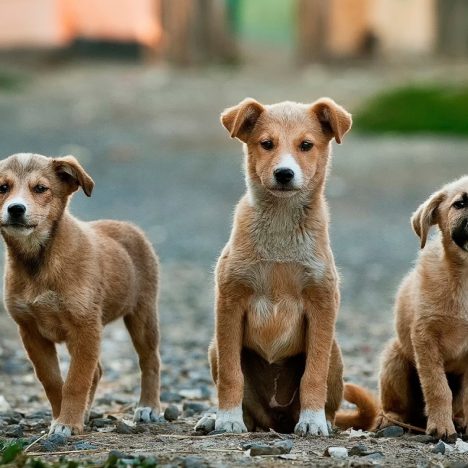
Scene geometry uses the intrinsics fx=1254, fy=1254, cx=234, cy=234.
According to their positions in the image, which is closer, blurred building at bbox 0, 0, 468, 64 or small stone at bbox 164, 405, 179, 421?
small stone at bbox 164, 405, 179, 421

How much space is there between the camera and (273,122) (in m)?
7.14

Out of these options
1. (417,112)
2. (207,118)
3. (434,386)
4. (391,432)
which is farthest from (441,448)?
(207,118)

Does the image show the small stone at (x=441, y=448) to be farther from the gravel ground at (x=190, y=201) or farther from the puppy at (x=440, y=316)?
the puppy at (x=440, y=316)

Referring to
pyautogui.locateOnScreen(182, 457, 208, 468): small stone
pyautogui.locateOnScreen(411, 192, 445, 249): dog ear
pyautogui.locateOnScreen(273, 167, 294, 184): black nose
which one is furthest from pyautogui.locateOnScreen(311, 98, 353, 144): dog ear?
pyautogui.locateOnScreen(182, 457, 208, 468): small stone

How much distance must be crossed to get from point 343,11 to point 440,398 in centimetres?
2328

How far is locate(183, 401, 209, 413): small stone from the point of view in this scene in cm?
832

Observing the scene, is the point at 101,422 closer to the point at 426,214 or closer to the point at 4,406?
the point at 4,406

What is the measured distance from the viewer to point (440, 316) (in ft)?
23.2

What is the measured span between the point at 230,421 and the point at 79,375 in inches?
34.9

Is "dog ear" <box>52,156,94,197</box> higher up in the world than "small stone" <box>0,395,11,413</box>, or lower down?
higher up

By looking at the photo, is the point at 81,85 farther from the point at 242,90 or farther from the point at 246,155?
the point at 246,155

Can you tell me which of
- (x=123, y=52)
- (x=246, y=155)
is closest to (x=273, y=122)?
Result: (x=246, y=155)

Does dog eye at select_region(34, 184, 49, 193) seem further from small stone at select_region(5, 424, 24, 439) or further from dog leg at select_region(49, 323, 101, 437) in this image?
small stone at select_region(5, 424, 24, 439)

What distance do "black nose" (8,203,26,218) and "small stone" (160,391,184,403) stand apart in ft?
7.45
